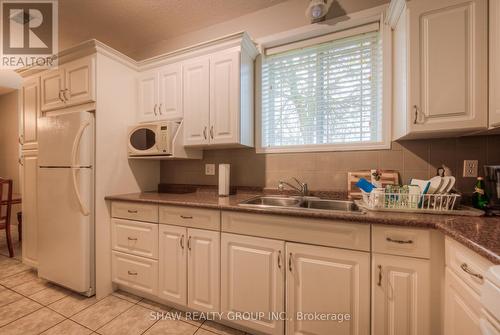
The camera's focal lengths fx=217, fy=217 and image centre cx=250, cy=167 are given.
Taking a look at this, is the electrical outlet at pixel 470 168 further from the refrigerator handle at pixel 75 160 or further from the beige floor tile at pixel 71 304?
the beige floor tile at pixel 71 304

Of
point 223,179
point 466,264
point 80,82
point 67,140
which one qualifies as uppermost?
point 80,82

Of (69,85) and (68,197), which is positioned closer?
(68,197)

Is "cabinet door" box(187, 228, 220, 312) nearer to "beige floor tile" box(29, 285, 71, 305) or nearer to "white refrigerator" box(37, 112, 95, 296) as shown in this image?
"white refrigerator" box(37, 112, 95, 296)

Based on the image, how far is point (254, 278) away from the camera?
1412mm

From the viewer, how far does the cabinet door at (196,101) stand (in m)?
1.95

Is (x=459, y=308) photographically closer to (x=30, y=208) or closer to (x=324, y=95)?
(x=324, y=95)

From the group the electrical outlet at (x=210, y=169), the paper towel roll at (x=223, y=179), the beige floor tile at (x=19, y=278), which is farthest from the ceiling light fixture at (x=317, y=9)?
the beige floor tile at (x=19, y=278)

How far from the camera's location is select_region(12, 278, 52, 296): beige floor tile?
2.00 meters

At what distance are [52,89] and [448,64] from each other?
3.26 m

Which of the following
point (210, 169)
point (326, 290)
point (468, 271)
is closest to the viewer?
point (468, 271)

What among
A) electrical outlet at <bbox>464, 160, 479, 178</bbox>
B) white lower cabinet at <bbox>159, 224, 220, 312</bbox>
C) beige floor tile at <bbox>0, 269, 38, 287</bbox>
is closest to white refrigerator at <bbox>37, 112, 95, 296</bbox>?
beige floor tile at <bbox>0, 269, 38, 287</bbox>

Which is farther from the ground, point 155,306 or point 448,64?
point 448,64

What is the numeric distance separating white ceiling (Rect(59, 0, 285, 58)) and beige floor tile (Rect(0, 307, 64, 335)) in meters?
2.64

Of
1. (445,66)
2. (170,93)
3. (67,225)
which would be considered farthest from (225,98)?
(67,225)
